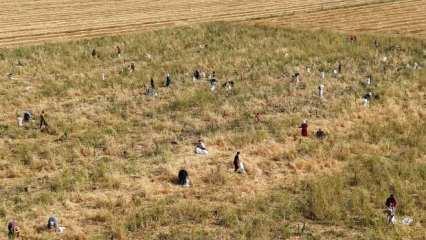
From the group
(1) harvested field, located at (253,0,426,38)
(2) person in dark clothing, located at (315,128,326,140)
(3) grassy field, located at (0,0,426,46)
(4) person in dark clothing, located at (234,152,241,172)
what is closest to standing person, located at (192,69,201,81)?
(2) person in dark clothing, located at (315,128,326,140)

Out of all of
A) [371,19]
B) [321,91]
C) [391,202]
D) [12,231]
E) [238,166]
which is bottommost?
[371,19]

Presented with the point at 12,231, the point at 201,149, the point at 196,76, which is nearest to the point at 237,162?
the point at 201,149

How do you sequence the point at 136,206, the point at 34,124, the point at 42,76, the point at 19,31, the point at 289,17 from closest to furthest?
the point at 136,206
the point at 34,124
the point at 42,76
the point at 19,31
the point at 289,17

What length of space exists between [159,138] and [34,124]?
7008 millimetres

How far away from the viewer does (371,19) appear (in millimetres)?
57219

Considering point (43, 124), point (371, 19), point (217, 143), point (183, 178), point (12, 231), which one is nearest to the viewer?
point (12, 231)

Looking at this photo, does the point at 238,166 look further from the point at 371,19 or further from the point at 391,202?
the point at 371,19

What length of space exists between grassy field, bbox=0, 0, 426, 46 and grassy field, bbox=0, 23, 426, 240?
246 inches

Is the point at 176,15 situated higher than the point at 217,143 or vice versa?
the point at 217,143

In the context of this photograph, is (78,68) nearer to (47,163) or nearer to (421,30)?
(47,163)

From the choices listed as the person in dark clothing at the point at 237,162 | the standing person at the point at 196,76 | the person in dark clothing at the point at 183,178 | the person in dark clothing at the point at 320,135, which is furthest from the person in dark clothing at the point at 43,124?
the person in dark clothing at the point at 320,135

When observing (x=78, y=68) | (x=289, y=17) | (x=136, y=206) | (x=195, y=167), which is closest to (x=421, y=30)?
(x=289, y=17)

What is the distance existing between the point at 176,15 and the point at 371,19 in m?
18.5

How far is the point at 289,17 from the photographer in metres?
59.8
